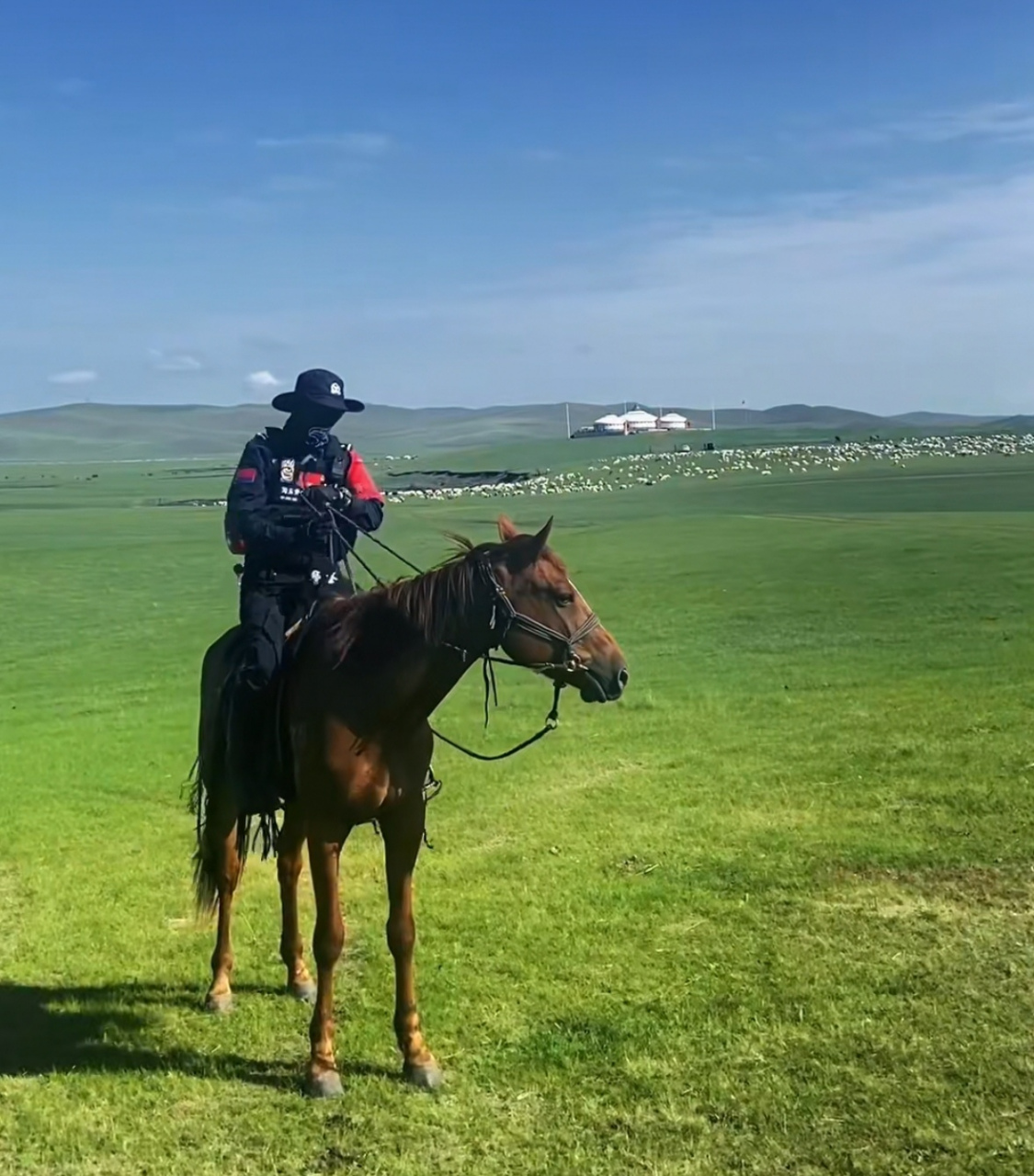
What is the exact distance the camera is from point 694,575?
27.5 metres

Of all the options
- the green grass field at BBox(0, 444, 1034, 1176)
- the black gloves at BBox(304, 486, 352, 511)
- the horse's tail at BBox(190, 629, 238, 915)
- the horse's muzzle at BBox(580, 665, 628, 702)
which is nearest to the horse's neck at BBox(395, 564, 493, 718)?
the horse's muzzle at BBox(580, 665, 628, 702)

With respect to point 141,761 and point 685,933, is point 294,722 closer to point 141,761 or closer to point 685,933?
point 685,933

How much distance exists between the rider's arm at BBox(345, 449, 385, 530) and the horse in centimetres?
57

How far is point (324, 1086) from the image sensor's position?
20.0 ft

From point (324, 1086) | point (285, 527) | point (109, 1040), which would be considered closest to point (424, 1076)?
point (324, 1086)

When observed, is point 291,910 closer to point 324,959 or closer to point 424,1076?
point 324,959

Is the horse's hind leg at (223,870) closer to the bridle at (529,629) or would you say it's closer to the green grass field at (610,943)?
the green grass field at (610,943)

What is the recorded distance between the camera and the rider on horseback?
6809mm

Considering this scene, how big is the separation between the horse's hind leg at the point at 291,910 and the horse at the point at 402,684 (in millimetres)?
973

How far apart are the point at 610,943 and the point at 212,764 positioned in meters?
2.60

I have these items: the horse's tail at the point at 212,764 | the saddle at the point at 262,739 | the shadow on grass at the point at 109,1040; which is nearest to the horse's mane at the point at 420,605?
the saddle at the point at 262,739

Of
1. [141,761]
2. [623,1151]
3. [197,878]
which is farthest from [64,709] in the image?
[623,1151]

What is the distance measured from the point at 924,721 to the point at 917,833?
3.66 metres

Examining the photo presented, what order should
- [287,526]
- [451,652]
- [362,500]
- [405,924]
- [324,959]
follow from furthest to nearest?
1. [362,500]
2. [287,526]
3. [405,924]
4. [324,959]
5. [451,652]
